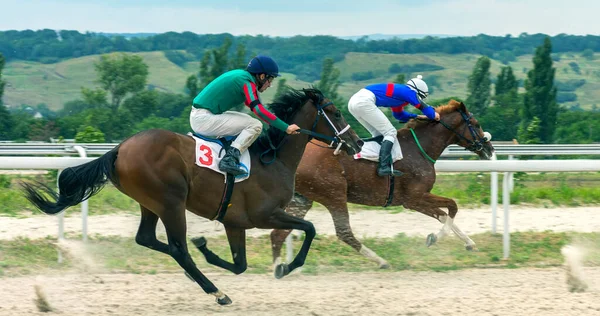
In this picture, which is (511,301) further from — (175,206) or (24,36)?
(24,36)

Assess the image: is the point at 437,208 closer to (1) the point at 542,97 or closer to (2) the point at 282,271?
(2) the point at 282,271

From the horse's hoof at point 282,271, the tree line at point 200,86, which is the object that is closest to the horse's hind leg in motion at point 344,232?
the horse's hoof at point 282,271

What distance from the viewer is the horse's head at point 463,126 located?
8086mm

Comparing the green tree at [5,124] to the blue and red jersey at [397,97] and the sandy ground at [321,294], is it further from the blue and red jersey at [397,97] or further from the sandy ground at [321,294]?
the sandy ground at [321,294]

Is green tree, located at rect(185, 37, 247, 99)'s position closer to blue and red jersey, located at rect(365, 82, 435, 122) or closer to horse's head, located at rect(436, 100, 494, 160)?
horse's head, located at rect(436, 100, 494, 160)

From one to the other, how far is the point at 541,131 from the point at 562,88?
167ft

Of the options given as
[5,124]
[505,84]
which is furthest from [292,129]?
[505,84]

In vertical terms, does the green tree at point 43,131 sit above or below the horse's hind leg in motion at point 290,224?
below

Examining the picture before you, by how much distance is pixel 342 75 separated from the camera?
7581 centimetres

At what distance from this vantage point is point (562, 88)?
81250mm

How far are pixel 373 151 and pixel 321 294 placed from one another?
6.06 feet

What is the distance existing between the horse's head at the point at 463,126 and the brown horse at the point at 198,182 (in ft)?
6.18

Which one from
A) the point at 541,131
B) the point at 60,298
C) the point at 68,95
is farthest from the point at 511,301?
the point at 68,95

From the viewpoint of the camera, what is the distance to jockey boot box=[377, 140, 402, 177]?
7.45 m
